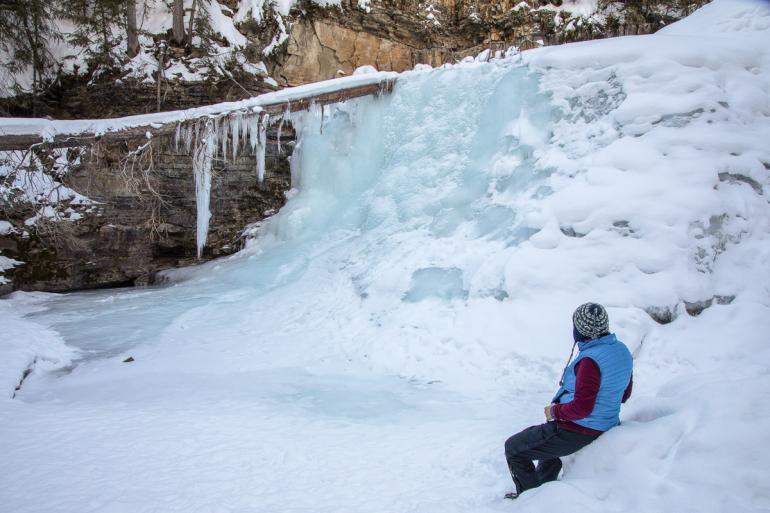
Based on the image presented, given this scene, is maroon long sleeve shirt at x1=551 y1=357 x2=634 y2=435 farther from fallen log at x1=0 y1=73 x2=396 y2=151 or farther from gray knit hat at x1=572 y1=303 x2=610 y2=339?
fallen log at x1=0 y1=73 x2=396 y2=151

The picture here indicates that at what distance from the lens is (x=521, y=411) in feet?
13.5

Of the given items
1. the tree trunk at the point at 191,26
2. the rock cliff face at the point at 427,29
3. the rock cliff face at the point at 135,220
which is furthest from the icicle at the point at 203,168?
the rock cliff face at the point at 427,29

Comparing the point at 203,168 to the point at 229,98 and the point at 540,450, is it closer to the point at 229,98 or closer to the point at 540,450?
the point at 229,98

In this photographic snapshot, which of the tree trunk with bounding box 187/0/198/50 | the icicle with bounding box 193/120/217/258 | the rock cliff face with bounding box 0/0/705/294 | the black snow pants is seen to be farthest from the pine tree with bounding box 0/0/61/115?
the black snow pants

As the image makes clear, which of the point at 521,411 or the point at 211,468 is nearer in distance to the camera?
the point at 211,468

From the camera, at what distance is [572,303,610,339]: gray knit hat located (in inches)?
95.0

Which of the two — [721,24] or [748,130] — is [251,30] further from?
[748,130]

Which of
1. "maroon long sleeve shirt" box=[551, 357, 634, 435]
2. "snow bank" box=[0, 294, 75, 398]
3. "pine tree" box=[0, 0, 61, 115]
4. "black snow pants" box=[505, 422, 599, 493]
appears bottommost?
"snow bank" box=[0, 294, 75, 398]

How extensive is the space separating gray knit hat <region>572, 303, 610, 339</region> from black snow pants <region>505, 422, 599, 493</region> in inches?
20.3

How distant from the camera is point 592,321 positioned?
242 centimetres

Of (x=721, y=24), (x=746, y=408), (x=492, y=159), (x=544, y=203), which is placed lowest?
(x=746, y=408)

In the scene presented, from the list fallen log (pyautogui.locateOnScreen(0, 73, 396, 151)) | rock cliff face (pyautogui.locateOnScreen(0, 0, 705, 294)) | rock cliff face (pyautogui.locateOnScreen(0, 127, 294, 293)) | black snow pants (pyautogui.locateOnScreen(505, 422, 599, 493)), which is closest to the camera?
black snow pants (pyautogui.locateOnScreen(505, 422, 599, 493))

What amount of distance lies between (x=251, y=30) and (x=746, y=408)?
13.8m

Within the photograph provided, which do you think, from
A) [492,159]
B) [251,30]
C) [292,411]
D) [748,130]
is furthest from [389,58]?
[292,411]
